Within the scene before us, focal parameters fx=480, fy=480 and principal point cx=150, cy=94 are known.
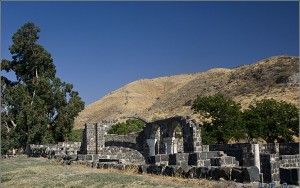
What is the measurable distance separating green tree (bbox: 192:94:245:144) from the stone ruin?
485 cm

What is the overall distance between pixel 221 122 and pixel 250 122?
2.56 metres

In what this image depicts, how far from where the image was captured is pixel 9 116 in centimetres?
4325

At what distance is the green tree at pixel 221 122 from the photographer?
40281 mm

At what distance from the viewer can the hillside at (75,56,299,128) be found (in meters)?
80.2

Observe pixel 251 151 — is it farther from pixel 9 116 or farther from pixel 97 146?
pixel 9 116

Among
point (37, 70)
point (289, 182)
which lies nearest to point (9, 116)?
point (37, 70)

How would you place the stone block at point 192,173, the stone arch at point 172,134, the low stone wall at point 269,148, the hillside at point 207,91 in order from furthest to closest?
the hillside at point 207,91 → the stone arch at point 172,134 → the low stone wall at point 269,148 → the stone block at point 192,173

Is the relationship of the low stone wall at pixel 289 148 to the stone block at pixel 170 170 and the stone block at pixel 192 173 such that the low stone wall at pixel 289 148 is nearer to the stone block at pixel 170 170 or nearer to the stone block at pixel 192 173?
the stone block at pixel 170 170

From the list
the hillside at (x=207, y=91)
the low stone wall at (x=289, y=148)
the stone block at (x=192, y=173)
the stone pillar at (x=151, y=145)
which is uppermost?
the hillside at (x=207, y=91)

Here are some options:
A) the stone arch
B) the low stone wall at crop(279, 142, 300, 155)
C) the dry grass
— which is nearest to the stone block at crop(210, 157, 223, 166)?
the dry grass

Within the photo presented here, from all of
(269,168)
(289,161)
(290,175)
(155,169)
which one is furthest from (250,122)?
(290,175)

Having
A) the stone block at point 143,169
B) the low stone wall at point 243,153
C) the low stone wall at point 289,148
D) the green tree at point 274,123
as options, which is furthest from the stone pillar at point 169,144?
the stone block at point 143,169

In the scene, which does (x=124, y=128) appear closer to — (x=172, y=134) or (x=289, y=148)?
(x=172, y=134)

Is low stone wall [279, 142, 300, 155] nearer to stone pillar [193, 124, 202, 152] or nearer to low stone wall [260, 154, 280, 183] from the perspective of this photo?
stone pillar [193, 124, 202, 152]
